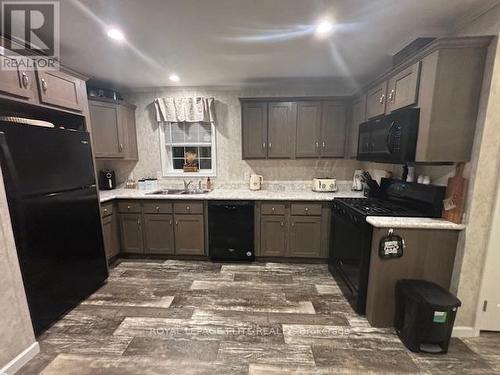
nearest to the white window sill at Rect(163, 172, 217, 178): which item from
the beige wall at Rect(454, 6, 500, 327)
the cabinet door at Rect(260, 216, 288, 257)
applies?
the cabinet door at Rect(260, 216, 288, 257)

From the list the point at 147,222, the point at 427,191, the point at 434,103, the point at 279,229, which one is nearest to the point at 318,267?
→ the point at 279,229

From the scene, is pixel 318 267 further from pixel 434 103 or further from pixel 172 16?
pixel 172 16

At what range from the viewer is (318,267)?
2.95 m

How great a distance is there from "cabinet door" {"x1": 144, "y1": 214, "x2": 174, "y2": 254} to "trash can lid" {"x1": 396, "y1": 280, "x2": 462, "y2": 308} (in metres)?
2.63

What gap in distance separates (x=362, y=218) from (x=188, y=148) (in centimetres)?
279

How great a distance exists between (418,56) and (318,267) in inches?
95.7

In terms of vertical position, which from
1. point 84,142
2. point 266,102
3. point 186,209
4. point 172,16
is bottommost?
point 186,209

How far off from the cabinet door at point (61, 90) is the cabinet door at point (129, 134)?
1.03 metres

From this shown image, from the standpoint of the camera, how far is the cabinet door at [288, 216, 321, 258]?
9.57 ft

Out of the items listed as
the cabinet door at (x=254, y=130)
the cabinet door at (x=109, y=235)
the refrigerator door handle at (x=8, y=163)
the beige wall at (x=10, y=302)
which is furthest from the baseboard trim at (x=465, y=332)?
the cabinet door at (x=109, y=235)

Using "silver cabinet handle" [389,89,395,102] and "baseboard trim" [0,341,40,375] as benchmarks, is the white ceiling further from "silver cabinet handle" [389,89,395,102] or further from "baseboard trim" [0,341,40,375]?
"baseboard trim" [0,341,40,375]

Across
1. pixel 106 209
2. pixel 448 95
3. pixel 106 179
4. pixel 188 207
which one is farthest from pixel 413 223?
pixel 106 179

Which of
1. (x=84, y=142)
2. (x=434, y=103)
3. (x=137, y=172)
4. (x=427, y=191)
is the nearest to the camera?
(x=434, y=103)

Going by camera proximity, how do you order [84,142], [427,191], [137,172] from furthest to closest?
[137,172] → [84,142] → [427,191]
